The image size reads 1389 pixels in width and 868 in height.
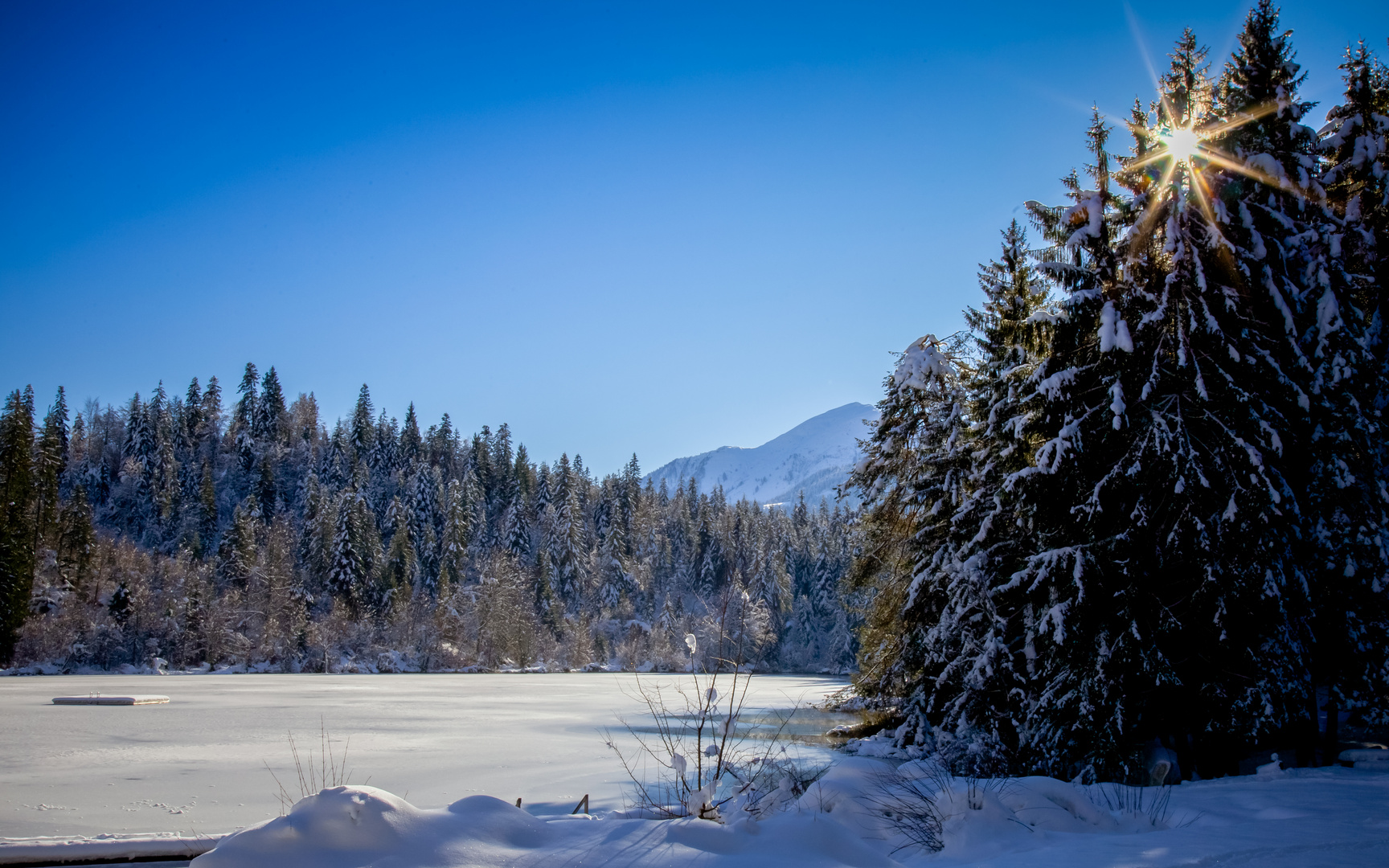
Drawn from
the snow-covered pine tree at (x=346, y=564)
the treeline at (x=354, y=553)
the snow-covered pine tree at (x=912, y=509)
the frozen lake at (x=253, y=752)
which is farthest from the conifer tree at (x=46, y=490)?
the snow-covered pine tree at (x=912, y=509)

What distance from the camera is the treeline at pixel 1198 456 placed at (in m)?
11.5

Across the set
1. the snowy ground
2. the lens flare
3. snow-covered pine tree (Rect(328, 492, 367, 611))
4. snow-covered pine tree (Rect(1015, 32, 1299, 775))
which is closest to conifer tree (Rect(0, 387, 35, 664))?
snow-covered pine tree (Rect(328, 492, 367, 611))

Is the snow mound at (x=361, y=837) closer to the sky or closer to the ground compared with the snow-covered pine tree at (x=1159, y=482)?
closer to the ground

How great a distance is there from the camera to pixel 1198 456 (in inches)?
458

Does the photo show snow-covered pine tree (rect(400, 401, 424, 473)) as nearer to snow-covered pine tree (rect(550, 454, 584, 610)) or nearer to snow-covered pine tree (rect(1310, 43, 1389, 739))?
snow-covered pine tree (rect(550, 454, 584, 610))

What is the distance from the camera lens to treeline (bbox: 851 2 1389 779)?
37.8ft

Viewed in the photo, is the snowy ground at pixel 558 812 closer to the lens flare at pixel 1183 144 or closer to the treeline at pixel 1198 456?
the treeline at pixel 1198 456

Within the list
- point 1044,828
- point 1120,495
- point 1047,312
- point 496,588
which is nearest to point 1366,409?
point 1120,495

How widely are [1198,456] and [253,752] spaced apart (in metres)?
19.0

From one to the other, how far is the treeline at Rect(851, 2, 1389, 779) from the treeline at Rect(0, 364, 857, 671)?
31830mm

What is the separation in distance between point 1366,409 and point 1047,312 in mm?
5482

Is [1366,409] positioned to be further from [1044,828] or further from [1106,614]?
[1044,828]

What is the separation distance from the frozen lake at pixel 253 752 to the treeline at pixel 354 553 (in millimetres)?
19804

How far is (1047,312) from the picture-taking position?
12.8 m
